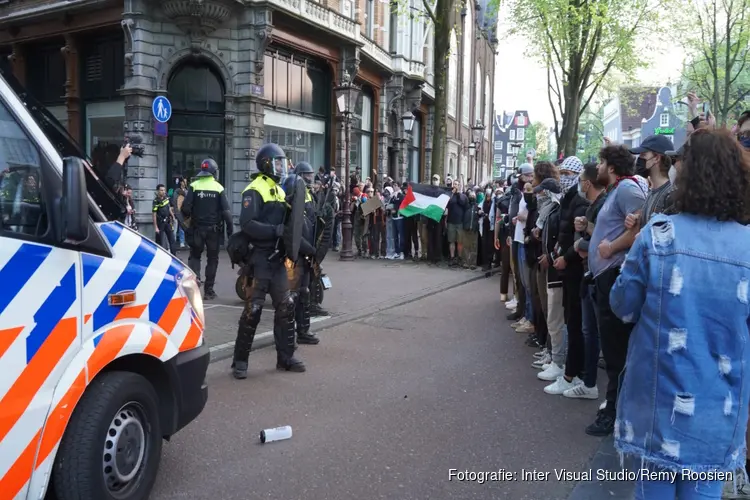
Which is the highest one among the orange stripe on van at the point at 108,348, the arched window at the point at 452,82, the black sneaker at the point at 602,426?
the arched window at the point at 452,82

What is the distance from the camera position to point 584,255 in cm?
511

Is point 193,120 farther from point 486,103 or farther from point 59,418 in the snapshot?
point 486,103

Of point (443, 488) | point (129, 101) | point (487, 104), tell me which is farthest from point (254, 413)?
point (487, 104)

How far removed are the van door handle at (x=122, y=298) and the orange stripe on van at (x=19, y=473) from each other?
2.13 ft

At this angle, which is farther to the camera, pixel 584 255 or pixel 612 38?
pixel 612 38

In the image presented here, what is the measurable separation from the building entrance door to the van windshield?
49.9 ft

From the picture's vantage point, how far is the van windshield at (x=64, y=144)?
114 inches

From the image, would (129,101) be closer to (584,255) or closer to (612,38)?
(584,255)

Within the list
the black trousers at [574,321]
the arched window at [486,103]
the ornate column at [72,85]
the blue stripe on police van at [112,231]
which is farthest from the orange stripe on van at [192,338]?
the arched window at [486,103]

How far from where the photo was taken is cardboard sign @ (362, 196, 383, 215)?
16156mm

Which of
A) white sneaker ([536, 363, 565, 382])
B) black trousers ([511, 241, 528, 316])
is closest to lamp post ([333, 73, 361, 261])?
black trousers ([511, 241, 528, 316])

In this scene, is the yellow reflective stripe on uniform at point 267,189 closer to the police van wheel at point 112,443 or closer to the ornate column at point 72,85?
the police van wheel at point 112,443

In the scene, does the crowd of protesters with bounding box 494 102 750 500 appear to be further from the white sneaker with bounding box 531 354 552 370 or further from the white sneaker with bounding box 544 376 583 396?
the white sneaker with bounding box 531 354 552 370

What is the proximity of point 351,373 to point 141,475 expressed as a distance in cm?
296
